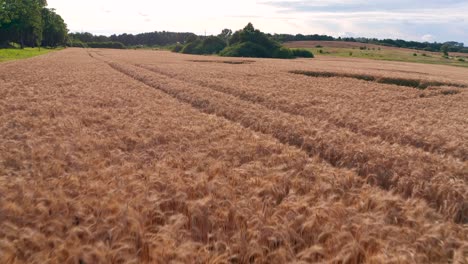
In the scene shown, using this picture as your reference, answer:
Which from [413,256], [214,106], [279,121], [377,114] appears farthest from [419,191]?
[214,106]

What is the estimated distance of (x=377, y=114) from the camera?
43.0 ft

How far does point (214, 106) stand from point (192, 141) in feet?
19.5

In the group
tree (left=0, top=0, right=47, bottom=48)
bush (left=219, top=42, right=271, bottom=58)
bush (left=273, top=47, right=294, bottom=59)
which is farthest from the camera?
bush (left=273, top=47, right=294, bottom=59)

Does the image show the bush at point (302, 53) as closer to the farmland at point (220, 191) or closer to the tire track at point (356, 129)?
the tire track at point (356, 129)

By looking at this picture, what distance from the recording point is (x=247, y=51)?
78.3 metres

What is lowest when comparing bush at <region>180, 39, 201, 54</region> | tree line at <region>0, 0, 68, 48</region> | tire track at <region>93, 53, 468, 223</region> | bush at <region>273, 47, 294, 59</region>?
tire track at <region>93, 53, 468, 223</region>

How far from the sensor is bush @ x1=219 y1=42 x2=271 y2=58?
77062 mm

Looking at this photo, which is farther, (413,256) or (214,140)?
(214,140)

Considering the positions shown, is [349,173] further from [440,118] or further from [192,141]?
[440,118]

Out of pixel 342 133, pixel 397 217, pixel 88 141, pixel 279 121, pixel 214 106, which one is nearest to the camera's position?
pixel 397 217

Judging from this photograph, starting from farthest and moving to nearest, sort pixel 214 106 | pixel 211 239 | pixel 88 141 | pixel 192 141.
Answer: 1. pixel 214 106
2. pixel 192 141
3. pixel 88 141
4. pixel 211 239

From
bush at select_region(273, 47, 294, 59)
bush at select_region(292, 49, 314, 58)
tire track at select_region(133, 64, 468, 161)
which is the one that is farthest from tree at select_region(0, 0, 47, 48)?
tire track at select_region(133, 64, 468, 161)

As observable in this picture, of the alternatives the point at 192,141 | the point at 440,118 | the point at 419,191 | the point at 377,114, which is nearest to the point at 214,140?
the point at 192,141

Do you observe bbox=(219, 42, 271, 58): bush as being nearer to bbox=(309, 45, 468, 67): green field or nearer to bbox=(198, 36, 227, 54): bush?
bbox=(198, 36, 227, 54): bush
